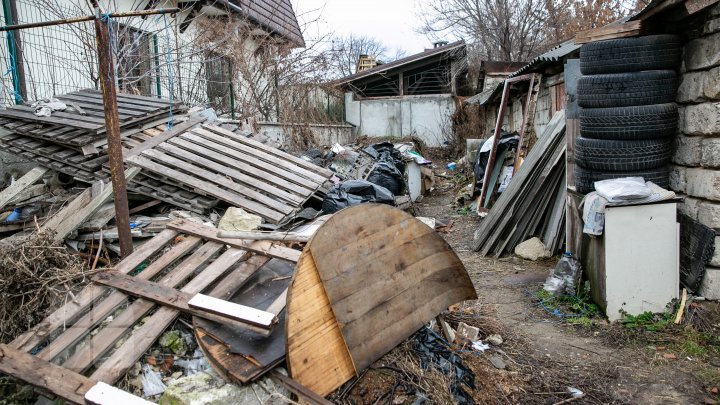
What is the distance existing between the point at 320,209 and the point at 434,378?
3498 millimetres

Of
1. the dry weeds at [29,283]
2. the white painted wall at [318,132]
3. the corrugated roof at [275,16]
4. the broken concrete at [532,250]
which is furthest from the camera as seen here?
the corrugated roof at [275,16]

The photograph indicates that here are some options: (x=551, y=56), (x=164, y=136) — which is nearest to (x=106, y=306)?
(x=164, y=136)

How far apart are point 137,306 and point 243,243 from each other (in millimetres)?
798

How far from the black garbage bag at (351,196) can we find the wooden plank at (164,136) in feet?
6.36

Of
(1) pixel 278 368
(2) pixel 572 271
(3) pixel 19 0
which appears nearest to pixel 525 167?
(2) pixel 572 271

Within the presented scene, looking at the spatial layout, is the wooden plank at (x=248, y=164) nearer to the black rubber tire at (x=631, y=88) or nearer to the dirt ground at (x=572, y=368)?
the dirt ground at (x=572, y=368)

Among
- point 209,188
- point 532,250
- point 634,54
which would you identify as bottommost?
point 532,250

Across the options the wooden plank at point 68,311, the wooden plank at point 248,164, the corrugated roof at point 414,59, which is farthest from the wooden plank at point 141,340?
the corrugated roof at point 414,59

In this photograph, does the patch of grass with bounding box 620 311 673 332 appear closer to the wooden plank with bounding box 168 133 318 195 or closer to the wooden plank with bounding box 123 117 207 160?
the wooden plank with bounding box 168 133 318 195

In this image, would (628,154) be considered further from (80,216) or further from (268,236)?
(80,216)

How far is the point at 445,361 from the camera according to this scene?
2762mm

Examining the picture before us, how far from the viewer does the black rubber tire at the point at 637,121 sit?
3.95 metres

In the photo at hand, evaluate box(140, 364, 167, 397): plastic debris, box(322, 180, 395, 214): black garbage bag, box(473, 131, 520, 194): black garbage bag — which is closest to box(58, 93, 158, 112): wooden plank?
box(322, 180, 395, 214): black garbage bag

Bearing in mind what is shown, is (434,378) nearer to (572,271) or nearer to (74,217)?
(572,271)
